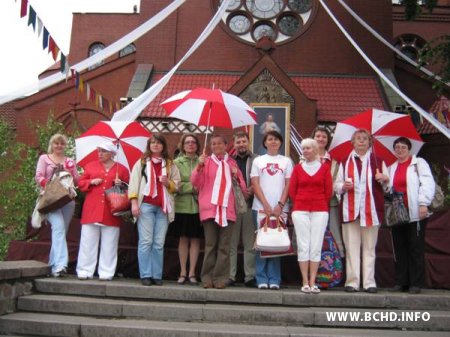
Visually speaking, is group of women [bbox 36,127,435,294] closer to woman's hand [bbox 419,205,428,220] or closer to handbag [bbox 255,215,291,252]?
woman's hand [bbox 419,205,428,220]

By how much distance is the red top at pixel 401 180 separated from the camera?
673cm

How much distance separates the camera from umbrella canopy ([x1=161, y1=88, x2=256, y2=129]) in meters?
7.04

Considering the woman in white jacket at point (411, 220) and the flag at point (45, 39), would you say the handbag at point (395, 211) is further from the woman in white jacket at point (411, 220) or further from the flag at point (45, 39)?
the flag at point (45, 39)

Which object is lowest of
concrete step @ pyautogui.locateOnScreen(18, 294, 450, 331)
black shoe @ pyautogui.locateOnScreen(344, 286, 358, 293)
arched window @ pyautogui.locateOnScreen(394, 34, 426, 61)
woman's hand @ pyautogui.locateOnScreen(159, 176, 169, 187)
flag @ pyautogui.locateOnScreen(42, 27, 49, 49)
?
concrete step @ pyautogui.locateOnScreen(18, 294, 450, 331)

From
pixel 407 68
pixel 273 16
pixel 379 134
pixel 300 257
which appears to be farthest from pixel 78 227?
pixel 407 68

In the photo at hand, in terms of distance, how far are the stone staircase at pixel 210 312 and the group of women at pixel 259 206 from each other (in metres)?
0.31

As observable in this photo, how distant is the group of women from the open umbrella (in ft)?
1.31

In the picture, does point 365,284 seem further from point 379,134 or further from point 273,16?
point 273,16

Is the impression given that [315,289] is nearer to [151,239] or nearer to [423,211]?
[423,211]

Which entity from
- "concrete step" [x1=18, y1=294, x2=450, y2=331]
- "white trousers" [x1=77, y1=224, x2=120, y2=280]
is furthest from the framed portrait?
"concrete step" [x1=18, y1=294, x2=450, y2=331]

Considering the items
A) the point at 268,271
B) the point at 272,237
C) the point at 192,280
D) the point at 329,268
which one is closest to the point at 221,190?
the point at 272,237

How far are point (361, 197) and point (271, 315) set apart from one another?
80.1 inches

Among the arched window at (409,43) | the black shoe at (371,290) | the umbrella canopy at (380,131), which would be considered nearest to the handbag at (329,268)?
the black shoe at (371,290)

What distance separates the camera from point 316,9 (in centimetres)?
2086
